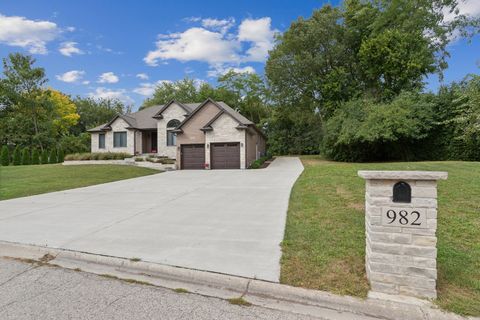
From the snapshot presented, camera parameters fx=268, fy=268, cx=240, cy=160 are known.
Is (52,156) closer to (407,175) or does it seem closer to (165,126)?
(165,126)

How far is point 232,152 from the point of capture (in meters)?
20.6

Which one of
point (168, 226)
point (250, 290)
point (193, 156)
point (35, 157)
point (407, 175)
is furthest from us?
point (35, 157)

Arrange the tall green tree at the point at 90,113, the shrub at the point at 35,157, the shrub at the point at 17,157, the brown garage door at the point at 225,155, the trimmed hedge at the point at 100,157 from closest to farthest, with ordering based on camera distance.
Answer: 1. the brown garage door at the point at 225,155
2. the trimmed hedge at the point at 100,157
3. the shrub at the point at 17,157
4. the shrub at the point at 35,157
5. the tall green tree at the point at 90,113

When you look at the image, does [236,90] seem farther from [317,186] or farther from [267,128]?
[317,186]

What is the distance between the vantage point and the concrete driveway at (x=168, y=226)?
152 inches

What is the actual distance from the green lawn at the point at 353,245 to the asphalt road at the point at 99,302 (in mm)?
849

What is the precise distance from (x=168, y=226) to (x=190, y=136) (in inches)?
661

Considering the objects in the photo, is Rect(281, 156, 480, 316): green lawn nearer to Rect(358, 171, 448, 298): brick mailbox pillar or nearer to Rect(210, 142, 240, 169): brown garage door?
Rect(358, 171, 448, 298): brick mailbox pillar

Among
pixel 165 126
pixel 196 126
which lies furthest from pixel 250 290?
pixel 165 126

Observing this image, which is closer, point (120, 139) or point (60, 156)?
point (120, 139)

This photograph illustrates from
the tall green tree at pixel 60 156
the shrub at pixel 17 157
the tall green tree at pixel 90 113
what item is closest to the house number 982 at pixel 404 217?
the shrub at pixel 17 157

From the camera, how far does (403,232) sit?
280cm

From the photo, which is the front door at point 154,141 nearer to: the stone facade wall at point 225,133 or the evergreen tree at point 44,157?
the stone facade wall at point 225,133

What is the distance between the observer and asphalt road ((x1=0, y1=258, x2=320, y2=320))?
8.50 ft
